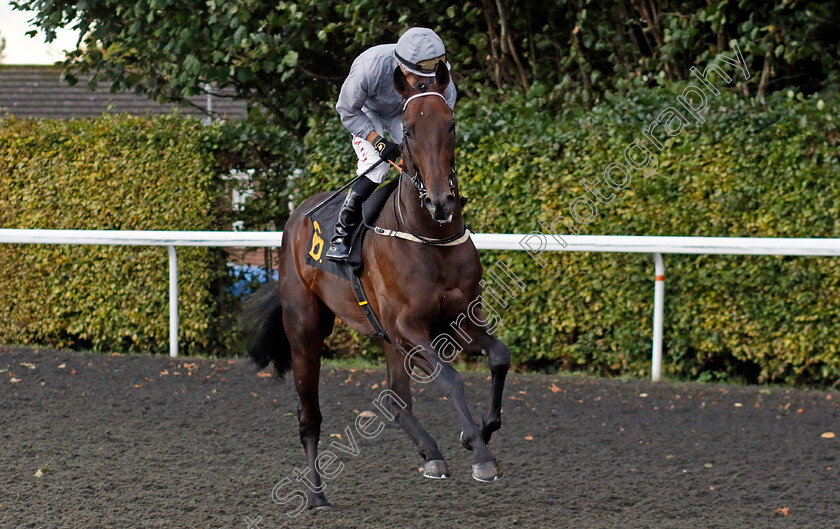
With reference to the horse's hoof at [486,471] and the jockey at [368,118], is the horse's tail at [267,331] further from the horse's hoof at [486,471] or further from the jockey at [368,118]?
the horse's hoof at [486,471]

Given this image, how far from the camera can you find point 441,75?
3.80m

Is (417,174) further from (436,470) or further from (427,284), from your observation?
(436,470)

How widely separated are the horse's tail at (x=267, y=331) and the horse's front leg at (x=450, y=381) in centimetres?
157

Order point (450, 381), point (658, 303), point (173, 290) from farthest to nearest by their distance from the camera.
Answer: point (173, 290) → point (658, 303) → point (450, 381)

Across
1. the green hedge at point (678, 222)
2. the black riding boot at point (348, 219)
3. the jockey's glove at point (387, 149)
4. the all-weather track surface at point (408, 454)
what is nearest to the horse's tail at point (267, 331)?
the all-weather track surface at point (408, 454)

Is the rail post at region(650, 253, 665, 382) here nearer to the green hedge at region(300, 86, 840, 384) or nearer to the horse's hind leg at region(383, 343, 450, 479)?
the green hedge at region(300, 86, 840, 384)

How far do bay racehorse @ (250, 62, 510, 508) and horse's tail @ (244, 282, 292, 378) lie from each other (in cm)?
68

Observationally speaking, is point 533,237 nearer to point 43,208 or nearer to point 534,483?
point 534,483

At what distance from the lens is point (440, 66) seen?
380cm

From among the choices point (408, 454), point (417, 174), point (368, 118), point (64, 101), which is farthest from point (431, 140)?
point (64, 101)

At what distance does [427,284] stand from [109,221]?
5615 mm

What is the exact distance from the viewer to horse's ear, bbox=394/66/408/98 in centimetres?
384

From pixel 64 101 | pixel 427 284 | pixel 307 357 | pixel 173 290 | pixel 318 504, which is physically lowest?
pixel 318 504

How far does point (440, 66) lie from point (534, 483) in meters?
2.33
